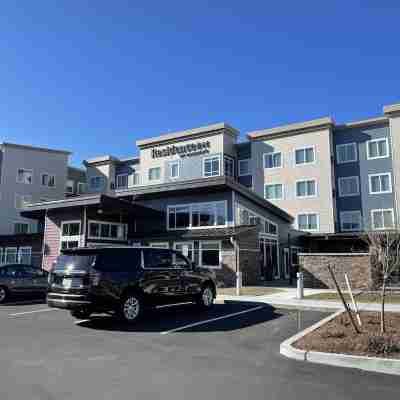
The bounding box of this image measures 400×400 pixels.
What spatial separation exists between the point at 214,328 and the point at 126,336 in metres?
2.22

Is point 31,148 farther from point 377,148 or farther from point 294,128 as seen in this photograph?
point 377,148

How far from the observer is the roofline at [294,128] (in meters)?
36.7

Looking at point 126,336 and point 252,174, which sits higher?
point 252,174

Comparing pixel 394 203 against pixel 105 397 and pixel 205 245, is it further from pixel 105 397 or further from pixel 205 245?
pixel 105 397

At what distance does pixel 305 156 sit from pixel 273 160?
323 cm

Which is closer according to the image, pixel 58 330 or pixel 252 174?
pixel 58 330

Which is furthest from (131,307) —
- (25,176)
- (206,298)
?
(25,176)

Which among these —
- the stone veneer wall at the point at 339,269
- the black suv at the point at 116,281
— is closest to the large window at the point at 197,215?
the stone veneer wall at the point at 339,269

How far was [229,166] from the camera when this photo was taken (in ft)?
131

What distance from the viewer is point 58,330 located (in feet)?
32.0

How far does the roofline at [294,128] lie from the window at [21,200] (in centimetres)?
2542

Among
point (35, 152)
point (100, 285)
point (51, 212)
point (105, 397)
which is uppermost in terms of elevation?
point (35, 152)

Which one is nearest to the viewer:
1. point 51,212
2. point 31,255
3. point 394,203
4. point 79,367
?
point 79,367

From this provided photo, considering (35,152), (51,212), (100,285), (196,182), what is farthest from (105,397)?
(35,152)
